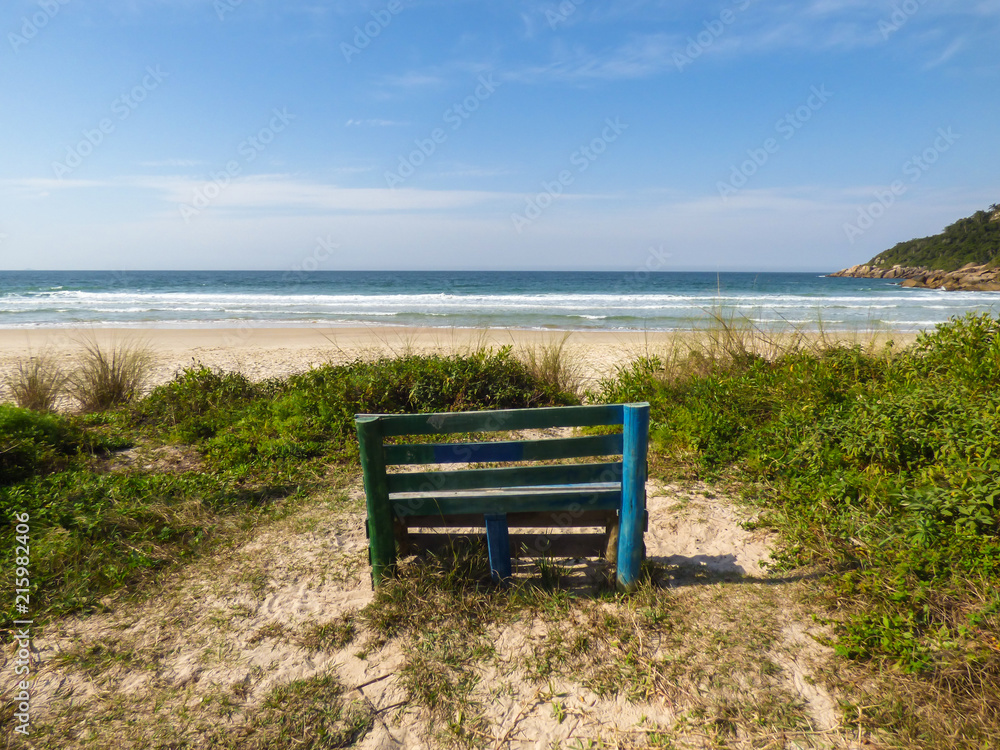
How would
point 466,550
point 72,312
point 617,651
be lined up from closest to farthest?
1. point 617,651
2. point 466,550
3. point 72,312

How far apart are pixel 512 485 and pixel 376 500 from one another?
781mm

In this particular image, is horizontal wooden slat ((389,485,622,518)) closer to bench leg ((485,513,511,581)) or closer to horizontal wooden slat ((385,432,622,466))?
bench leg ((485,513,511,581))

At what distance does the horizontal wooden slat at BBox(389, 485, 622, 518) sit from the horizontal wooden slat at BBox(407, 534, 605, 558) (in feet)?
0.92

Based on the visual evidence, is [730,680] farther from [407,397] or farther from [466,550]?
[407,397]

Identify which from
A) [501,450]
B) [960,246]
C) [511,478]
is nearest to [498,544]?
[511,478]

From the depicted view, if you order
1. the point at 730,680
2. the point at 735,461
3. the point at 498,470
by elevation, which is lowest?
the point at 730,680

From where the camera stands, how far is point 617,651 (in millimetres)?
2662

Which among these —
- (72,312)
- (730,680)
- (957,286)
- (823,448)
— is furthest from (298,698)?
(957,286)

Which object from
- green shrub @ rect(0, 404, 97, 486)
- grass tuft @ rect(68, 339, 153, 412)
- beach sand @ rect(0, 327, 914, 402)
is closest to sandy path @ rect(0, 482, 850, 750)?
green shrub @ rect(0, 404, 97, 486)

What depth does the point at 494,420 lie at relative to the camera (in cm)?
278

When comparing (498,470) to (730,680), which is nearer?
(730,680)

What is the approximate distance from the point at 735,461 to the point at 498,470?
286cm

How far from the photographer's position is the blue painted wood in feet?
9.07

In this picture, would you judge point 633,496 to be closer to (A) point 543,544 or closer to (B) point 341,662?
(A) point 543,544
